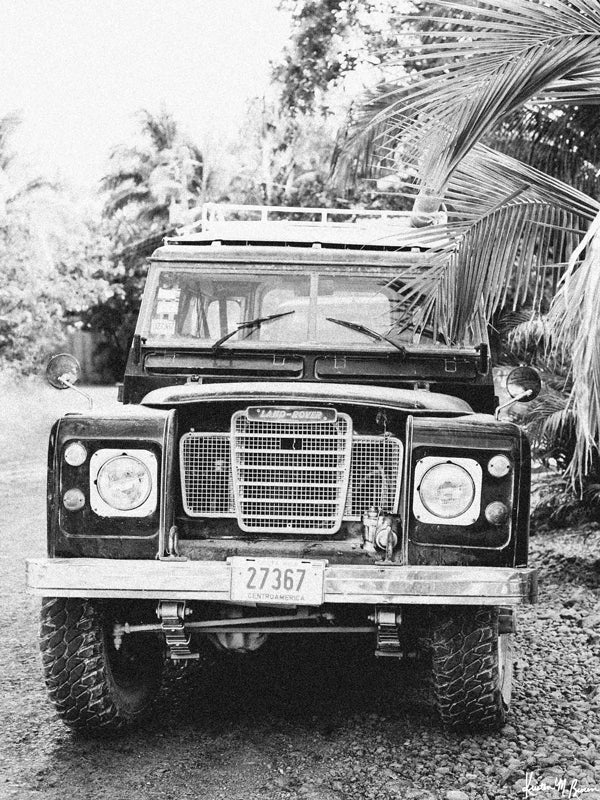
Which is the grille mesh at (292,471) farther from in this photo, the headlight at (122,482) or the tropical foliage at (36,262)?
the tropical foliage at (36,262)

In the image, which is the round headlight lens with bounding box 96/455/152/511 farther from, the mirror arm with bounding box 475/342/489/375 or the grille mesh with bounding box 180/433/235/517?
the mirror arm with bounding box 475/342/489/375

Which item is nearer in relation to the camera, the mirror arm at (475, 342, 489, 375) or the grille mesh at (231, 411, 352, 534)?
the grille mesh at (231, 411, 352, 534)

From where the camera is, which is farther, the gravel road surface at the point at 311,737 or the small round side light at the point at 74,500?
the small round side light at the point at 74,500

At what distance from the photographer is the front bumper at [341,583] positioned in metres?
3.76

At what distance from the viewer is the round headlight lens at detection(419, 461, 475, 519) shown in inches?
156

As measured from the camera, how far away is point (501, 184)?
5.56 meters

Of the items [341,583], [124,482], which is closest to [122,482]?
[124,482]

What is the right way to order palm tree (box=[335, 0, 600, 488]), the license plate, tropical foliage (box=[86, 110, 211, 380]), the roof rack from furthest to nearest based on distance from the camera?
tropical foliage (box=[86, 110, 211, 380])
the roof rack
palm tree (box=[335, 0, 600, 488])
the license plate

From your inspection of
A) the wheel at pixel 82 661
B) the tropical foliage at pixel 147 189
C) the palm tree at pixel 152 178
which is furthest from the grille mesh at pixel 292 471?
the palm tree at pixel 152 178

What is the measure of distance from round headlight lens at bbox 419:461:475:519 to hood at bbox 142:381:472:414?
297 mm

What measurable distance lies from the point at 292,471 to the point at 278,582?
0.54 meters

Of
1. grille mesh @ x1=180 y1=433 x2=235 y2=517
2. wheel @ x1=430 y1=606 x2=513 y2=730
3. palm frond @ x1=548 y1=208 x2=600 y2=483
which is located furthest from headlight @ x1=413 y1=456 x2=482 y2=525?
grille mesh @ x1=180 y1=433 x2=235 y2=517

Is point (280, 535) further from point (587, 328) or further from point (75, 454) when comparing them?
point (587, 328)
